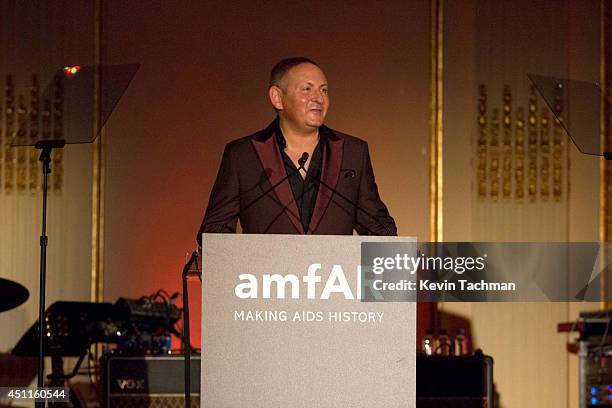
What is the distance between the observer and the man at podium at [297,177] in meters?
4.31

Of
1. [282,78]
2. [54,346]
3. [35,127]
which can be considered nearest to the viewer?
[282,78]

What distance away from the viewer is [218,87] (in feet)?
18.9

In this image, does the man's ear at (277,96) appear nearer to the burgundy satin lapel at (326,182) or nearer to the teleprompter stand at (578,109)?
the burgundy satin lapel at (326,182)

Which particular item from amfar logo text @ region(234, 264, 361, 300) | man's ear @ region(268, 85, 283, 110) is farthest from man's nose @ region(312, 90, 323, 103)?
amfar logo text @ region(234, 264, 361, 300)

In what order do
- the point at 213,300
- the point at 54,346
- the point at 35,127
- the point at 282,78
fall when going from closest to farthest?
the point at 213,300 < the point at 282,78 < the point at 54,346 < the point at 35,127

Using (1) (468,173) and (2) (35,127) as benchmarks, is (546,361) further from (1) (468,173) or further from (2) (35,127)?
(2) (35,127)

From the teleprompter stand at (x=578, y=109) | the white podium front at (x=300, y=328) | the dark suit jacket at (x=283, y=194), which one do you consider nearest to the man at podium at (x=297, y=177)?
the dark suit jacket at (x=283, y=194)

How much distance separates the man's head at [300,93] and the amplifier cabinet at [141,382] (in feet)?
4.02

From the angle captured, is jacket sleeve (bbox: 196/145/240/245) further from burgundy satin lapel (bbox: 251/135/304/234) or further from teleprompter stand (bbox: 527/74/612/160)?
teleprompter stand (bbox: 527/74/612/160)

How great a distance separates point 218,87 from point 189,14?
0.45m

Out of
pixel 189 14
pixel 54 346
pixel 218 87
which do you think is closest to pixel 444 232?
pixel 218 87

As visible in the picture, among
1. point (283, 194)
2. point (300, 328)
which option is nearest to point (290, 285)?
point (300, 328)

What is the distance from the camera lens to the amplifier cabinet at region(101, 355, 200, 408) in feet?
14.3

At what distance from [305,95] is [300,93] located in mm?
24
